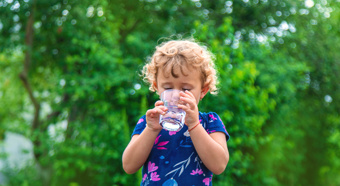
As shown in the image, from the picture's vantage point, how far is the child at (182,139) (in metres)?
1.47

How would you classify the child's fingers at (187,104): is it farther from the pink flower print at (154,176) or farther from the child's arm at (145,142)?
the pink flower print at (154,176)

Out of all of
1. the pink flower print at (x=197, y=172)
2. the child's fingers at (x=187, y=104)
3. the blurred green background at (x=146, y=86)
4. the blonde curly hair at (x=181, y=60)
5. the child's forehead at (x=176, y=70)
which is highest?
the blurred green background at (x=146, y=86)

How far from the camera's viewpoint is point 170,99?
4.76ft

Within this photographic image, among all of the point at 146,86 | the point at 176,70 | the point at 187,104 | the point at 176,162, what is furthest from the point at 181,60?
the point at 146,86

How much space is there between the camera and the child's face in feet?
4.93

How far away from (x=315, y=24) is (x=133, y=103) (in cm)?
510

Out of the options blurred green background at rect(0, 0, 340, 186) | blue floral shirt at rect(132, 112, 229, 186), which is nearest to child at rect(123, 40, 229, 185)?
blue floral shirt at rect(132, 112, 229, 186)

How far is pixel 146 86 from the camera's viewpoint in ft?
14.9

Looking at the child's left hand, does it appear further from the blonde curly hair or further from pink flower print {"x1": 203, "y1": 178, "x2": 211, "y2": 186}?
Answer: pink flower print {"x1": 203, "y1": 178, "x2": 211, "y2": 186}

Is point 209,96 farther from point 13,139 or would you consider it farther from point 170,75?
point 13,139

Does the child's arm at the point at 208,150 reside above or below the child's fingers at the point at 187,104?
below

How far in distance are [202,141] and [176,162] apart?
0.16 meters

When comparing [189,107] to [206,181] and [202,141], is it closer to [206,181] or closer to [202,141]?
[202,141]

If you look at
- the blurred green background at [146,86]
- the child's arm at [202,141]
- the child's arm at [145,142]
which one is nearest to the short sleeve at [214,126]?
the child's arm at [202,141]
